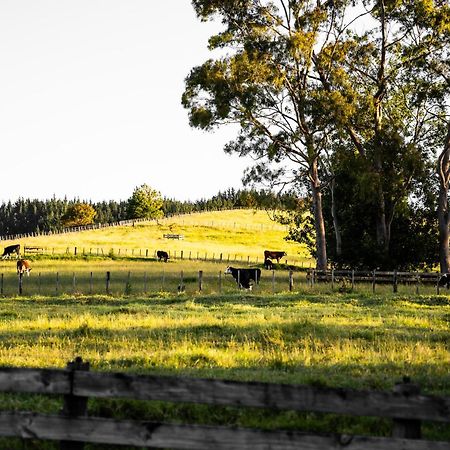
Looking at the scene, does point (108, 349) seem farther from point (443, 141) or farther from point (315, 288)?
point (443, 141)

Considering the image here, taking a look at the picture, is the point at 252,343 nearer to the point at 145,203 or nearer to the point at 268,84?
the point at 268,84

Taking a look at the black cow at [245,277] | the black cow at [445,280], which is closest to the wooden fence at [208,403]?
the black cow at [245,277]

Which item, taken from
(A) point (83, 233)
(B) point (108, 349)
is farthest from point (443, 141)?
(A) point (83, 233)

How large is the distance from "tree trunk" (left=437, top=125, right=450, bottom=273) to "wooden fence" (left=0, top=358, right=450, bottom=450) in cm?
3679

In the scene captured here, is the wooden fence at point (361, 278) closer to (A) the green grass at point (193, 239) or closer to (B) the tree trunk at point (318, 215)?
(B) the tree trunk at point (318, 215)

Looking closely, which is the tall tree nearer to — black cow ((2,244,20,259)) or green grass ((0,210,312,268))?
green grass ((0,210,312,268))

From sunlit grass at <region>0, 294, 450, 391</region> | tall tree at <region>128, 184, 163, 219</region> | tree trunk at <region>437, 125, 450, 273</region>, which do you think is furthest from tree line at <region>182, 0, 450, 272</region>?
tall tree at <region>128, 184, 163, 219</region>

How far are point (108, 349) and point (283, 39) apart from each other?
31706 millimetres

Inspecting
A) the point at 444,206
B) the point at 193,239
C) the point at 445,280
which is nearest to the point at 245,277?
the point at 445,280

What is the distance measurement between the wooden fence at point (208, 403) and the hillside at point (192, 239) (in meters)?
67.8

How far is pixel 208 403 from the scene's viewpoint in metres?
5.87

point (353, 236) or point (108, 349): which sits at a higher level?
point (353, 236)

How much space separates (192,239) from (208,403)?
97387 mm

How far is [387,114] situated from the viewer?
45.4 metres
